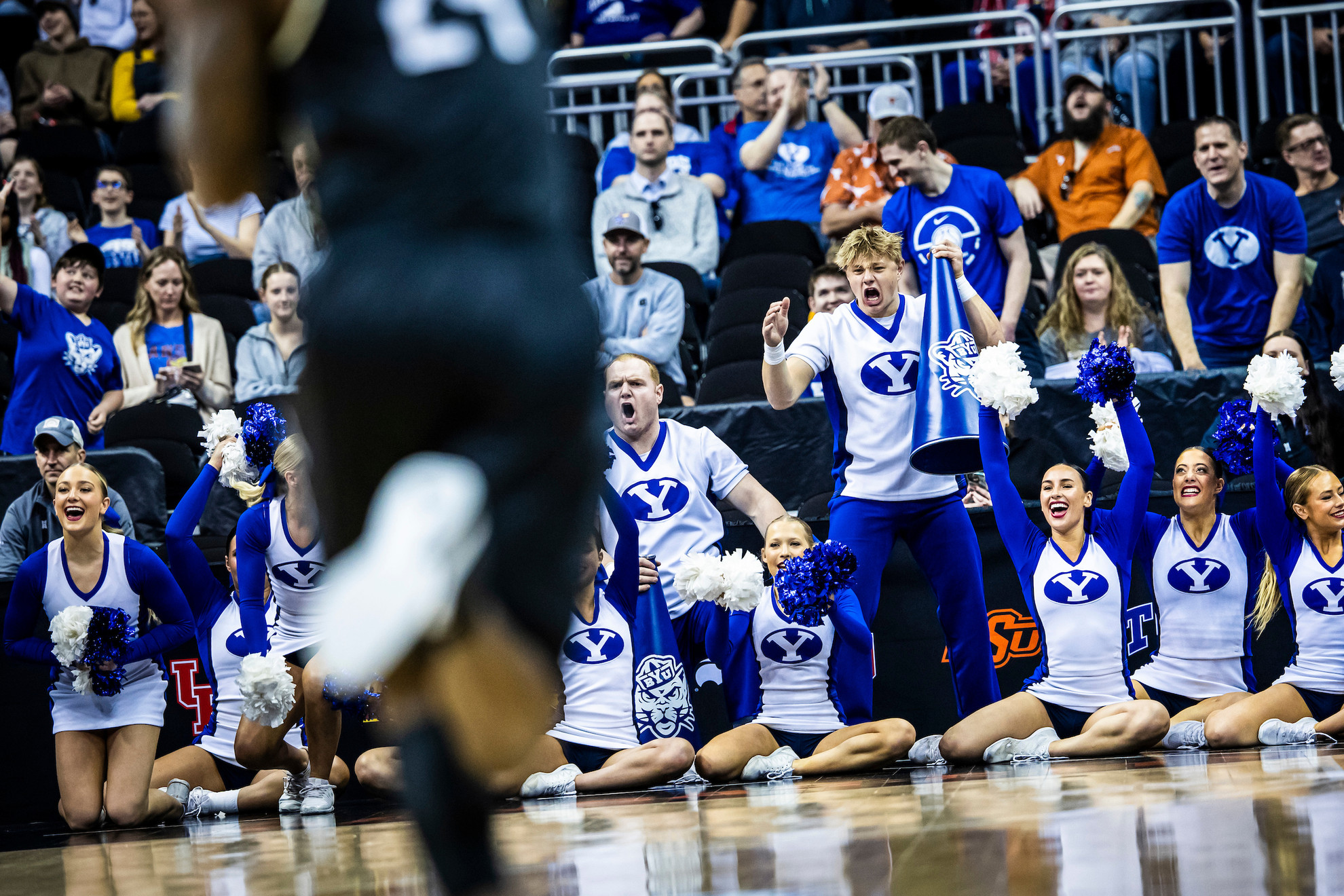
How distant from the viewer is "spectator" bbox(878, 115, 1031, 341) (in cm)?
718

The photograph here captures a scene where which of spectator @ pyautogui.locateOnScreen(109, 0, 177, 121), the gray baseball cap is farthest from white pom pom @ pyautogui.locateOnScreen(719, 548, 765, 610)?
spectator @ pyautogui.locateOnScreen(109, 0, 177, 121)

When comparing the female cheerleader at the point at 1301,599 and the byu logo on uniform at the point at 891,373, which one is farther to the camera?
the byu logo on uniform at the point at 891,373

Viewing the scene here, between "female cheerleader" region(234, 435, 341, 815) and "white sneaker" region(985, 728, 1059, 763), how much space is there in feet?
9.02

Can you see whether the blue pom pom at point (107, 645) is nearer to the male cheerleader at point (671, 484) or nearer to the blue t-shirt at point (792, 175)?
the male cheerleader at point (671, 484)

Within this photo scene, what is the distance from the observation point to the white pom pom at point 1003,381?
5.71 metres

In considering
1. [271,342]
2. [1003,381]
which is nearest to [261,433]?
[271,342]

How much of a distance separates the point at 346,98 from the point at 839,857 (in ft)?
7.90

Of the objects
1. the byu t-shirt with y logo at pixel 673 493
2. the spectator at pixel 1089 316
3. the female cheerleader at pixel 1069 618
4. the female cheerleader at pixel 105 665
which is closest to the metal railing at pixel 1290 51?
the spectator at pixel 1089 316

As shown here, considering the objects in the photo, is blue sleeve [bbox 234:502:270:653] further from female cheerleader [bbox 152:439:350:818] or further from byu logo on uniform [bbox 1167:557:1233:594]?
byu logo on uniform [bbox 1167:557:1233:594]

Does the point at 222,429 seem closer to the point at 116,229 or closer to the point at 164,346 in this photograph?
the point at 164,346

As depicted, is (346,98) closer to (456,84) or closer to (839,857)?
(456,84)

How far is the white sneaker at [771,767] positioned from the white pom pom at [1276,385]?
7.93ft

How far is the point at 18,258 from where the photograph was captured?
9.05 m

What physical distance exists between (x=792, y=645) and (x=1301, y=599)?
2113 millimetres
